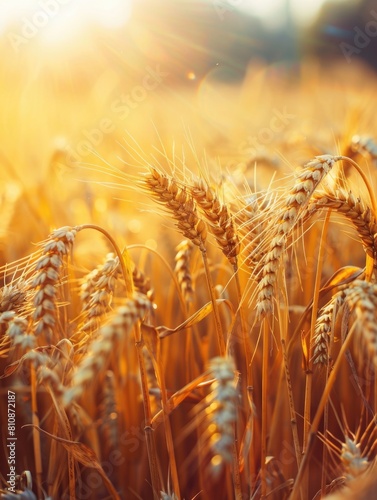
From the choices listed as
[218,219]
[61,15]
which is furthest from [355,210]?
[61,15]

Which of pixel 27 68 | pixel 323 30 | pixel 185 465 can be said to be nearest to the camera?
pixel 185 465

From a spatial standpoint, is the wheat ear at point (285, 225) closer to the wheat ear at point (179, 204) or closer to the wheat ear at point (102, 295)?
the wheat ear at point (179, 204)

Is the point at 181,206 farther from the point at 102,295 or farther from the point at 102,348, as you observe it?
the point at 102,348

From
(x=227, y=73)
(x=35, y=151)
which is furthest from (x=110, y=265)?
(x=227, y=73)

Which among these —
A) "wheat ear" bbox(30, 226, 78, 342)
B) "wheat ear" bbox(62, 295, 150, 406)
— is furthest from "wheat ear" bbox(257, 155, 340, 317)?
"wheat ear" bbox(30, 226, 78, 342)

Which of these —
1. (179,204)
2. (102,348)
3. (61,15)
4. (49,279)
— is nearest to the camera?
(102,348)

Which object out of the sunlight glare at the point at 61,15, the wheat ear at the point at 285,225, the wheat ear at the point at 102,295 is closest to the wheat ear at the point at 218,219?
the wheat ear at the point at 285,225

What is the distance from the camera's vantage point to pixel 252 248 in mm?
1277

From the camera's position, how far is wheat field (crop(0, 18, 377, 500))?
1.06 metres

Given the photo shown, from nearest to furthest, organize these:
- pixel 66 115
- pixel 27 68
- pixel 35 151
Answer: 1. pixel 35 151
2. pixel 27 68
3. pixel 66 115

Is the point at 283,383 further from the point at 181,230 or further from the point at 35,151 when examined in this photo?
the point at 35,151

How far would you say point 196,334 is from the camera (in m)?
1.67

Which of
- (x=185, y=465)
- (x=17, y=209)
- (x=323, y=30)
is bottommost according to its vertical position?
(x=185, y=465)

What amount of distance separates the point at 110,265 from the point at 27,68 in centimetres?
401
